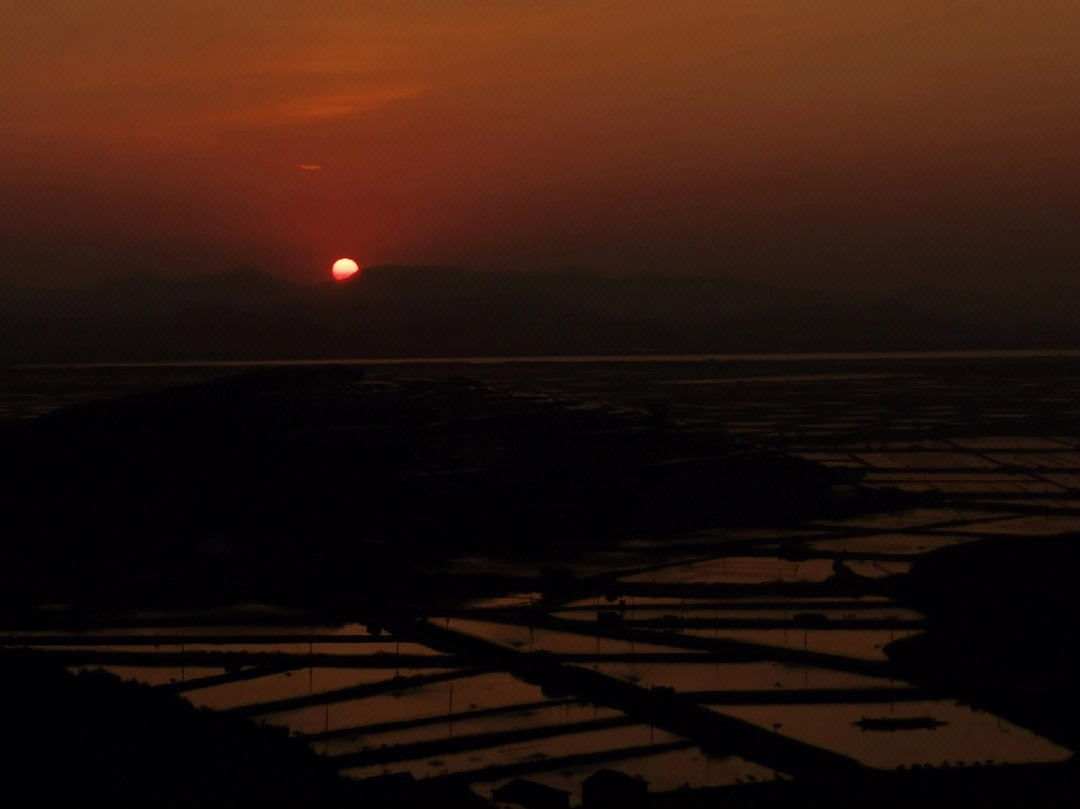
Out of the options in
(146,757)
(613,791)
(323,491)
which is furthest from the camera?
(323,491)

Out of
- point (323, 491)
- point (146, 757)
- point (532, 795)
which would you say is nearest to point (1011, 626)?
point (532, 795)

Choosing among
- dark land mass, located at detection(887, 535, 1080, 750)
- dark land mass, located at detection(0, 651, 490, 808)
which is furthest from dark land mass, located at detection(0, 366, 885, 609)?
dark land mass, located at detection(0, 651, 490, 808)

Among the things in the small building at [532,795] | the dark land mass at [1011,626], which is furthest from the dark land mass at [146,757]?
the dark land mass at [1011,626]

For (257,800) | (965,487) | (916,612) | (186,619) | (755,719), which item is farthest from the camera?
(965,487)

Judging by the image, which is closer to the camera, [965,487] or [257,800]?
[257,800]

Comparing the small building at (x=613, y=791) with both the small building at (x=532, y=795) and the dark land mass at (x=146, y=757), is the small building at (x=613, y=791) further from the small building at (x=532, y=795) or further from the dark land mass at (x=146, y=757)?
the dark land mass at (x=146, y=757)

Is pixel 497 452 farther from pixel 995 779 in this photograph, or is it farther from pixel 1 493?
pixel 995 779

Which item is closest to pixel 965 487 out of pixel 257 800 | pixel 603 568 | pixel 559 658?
pixel 603 568

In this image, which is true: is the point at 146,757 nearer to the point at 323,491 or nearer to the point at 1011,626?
the point at 1011,626
